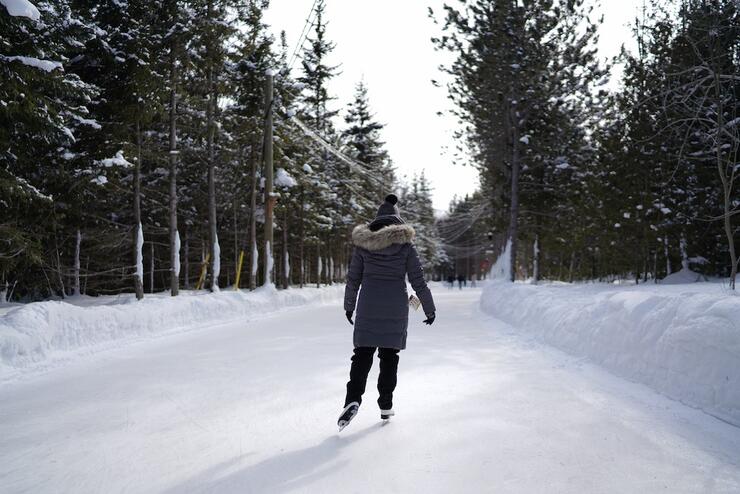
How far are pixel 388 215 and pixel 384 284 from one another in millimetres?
696

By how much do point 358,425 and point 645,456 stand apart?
7.70ft

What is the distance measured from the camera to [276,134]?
24.9m

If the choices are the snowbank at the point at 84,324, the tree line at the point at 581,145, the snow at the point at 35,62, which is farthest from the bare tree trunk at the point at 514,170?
the snow at the point at 35,62

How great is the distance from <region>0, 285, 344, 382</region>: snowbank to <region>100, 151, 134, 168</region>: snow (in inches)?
169

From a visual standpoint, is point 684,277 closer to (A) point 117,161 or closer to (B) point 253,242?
(B) point 253,242

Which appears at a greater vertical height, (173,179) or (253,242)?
(173,179)

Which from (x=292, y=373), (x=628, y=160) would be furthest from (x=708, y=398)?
(x=628, y=160)

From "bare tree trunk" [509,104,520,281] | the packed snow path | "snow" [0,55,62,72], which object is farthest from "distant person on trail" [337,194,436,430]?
"bare tree trunk" [509,104,520,281]

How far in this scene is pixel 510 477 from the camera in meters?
3.46

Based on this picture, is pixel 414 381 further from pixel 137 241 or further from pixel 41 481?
pixel 137 241

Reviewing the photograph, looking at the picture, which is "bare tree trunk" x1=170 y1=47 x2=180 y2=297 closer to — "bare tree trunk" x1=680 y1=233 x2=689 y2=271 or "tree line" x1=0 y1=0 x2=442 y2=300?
"tree line" x1=0 y1=0 x2=442 y2=300

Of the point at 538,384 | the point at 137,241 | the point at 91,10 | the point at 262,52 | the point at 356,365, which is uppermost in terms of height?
the point at 262,52

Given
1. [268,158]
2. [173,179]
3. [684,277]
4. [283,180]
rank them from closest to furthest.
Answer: [173,179], [268,158], [684,277], [283,180]

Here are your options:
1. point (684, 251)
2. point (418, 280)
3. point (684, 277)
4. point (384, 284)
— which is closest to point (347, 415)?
point (384, 284)
